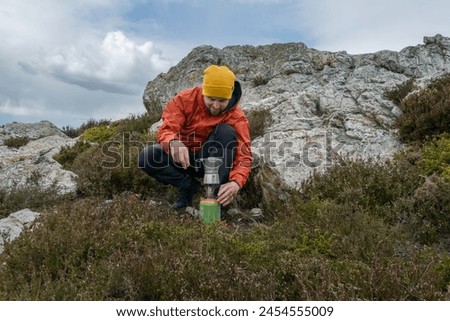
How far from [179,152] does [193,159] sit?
2.55ft

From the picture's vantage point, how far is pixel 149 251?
13.0 ft

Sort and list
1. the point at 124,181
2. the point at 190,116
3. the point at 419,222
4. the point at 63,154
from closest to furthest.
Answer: the point at 419,222 → the point at 190,116 → the point at 124,181 → the point at 63,154

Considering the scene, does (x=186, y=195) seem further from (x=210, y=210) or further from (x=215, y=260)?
(x=215, y=260)

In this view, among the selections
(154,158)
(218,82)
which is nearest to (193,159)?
(154,158)

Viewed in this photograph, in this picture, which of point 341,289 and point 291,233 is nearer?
point 341,289

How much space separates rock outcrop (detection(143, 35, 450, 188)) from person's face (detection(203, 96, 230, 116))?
1408mm

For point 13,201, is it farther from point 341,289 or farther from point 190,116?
point 341,289

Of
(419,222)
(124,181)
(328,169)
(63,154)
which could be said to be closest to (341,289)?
(419,222)

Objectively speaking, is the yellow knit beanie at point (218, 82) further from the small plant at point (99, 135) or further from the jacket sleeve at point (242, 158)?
the small plant at point (99, 135)

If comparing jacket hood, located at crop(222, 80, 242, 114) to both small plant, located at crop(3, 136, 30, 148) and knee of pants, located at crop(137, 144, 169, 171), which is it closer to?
knee of pants, located at crop(137, 144, 169, 171)

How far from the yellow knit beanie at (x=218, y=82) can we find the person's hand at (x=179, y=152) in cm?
70

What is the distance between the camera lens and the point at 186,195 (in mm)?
6234
